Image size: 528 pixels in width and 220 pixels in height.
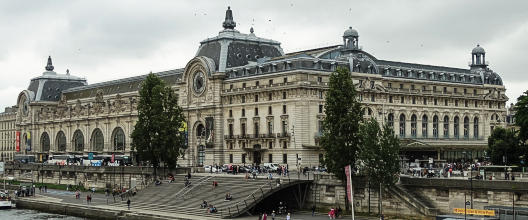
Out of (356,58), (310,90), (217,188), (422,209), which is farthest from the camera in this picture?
(356,58)

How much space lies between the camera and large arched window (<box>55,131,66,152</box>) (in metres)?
194

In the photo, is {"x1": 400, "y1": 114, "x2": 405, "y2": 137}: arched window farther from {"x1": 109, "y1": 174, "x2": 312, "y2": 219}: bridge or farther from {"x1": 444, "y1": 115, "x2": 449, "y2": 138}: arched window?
{"x1": 109, "y1": 174, "x2": 312, "y2": 219}: bridge

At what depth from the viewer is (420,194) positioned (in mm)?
83188

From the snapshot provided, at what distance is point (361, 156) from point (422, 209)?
8.65m

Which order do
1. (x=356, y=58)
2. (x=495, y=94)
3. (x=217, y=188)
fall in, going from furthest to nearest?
1. (x=495, y=94)
2. (x=356, y=58)
3. (x=217, y=188)

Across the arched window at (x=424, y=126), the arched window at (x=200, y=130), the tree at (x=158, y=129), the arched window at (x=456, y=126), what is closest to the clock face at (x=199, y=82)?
the arched window at (x=200, y=130)

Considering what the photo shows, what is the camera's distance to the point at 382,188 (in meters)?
84.6

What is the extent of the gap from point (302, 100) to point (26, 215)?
45.2 m

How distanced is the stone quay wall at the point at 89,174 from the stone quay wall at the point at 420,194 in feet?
90.7

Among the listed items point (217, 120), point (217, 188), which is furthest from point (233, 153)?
point (217, 188)

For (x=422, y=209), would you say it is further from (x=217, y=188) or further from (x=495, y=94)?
(x=495, y=94)

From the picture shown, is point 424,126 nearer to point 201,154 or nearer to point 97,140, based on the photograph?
point 201,154

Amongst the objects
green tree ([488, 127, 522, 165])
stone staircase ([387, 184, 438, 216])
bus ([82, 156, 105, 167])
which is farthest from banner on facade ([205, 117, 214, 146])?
stone staircase ([387, 184, 438, 216])

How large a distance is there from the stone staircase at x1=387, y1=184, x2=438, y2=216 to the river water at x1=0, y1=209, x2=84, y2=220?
1699 inches
